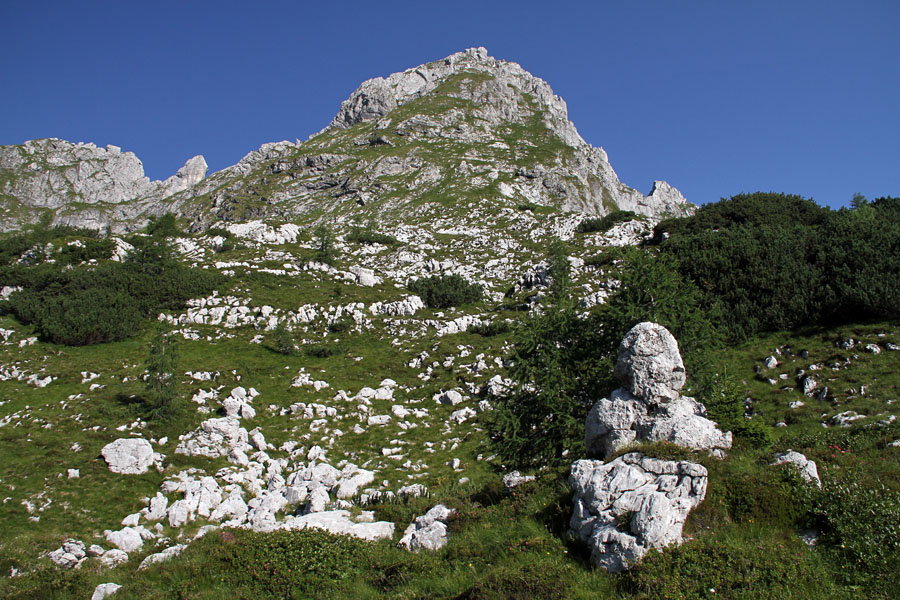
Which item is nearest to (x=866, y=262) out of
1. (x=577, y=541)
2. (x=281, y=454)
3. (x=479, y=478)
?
(x=479, y=478)

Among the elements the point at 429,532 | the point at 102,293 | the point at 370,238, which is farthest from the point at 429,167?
the point at 429,532

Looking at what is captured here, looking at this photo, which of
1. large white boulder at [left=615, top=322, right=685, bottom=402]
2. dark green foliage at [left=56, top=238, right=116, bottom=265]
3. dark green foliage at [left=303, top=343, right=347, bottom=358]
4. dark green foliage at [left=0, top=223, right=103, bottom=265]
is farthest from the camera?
dark green foliage at [left=56, top=238, right=116, bottom=265]

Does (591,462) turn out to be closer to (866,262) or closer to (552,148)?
(866,262)

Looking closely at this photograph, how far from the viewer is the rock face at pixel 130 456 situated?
774 inches

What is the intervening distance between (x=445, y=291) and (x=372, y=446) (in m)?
28.0

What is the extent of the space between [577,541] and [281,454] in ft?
57.2

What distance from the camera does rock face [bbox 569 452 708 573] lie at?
8.68 metres

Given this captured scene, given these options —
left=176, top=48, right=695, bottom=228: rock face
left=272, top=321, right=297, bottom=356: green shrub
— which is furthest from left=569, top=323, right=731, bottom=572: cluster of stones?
left=176, top=48, right=695, bottom=228: rock face

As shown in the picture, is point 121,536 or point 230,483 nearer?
point 121,536

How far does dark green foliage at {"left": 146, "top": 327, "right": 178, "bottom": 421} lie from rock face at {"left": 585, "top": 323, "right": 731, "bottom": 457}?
21639 mm

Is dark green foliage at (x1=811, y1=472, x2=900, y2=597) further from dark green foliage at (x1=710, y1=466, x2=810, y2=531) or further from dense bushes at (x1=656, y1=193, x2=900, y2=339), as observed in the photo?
dense bushes at (x1=656, y1=193, x2=900, y2=339)

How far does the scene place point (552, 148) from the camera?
14988cm

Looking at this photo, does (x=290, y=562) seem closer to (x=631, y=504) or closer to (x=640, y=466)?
(x=631, y=504)

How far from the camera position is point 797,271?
34000 millimetres
